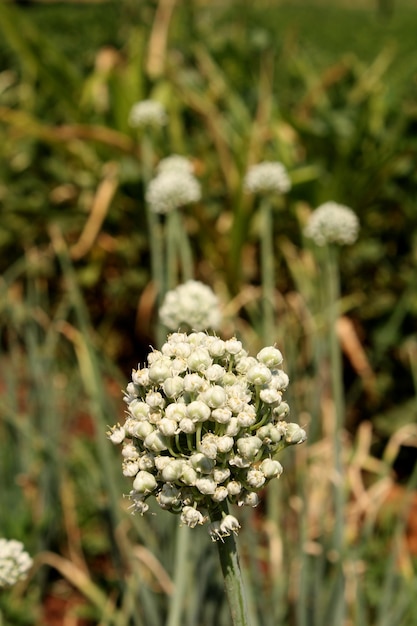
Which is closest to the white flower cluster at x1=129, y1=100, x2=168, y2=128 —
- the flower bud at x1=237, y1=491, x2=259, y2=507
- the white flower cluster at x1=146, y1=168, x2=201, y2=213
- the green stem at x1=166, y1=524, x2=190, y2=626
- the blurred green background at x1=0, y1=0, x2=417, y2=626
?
the white flower cluster at x1=146, y1=168, x2=201, y2=213

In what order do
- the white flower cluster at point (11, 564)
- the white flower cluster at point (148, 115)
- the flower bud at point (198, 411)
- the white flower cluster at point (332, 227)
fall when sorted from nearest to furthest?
the flower bud at point (198, 411)
the white flower cluster at point (11, 564)
the white flower cluster at point (332, 227)
the white flower cluster at point (148, 115)

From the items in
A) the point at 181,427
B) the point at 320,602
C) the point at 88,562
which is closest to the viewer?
the point at 181,427

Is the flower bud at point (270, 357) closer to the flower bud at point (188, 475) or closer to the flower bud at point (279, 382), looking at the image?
the flower bud at point (279, 382)

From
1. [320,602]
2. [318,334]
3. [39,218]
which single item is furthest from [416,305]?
[39,218]

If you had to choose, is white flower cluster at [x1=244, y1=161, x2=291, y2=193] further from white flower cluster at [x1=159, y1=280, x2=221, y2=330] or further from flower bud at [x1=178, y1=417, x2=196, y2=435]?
flower bud at [x1=178, y1=417, x2=196, y2=435]

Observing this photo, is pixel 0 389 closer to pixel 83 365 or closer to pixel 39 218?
pixel 39 218

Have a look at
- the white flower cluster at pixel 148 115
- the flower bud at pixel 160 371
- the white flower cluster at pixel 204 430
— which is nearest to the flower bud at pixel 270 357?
the white flower cluster at pixel 204 430
